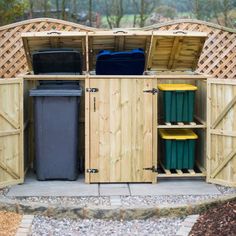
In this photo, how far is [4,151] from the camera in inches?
248

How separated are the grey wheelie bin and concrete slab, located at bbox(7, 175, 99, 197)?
105 mm

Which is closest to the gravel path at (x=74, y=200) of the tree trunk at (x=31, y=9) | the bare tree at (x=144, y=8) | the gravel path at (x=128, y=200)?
the gravel path at (x=128, y=200)

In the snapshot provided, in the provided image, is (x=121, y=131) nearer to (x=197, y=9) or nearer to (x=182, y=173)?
(x=182, y=173)

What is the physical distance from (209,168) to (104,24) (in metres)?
9.32

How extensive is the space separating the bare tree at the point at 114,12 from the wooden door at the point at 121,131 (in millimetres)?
8450

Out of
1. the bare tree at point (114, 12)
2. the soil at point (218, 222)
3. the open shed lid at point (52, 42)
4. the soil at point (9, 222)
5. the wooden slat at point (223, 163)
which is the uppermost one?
the bare tree at point (114, 12)

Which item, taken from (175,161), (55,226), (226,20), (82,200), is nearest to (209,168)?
(175,161)

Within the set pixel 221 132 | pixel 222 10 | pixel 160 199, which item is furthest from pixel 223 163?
pixel 222 10

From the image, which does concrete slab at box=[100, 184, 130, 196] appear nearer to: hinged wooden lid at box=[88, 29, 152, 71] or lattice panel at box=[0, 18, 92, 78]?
hinged wooden lid at box=[88, 29, 152, 71]

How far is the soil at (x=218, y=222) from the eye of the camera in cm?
495

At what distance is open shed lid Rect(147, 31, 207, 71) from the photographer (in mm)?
6695

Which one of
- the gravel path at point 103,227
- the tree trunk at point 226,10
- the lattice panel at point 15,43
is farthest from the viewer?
the tree trunk at point 226,10

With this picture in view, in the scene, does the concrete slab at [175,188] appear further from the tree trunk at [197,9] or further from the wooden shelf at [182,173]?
the tree trunk at [197,9]

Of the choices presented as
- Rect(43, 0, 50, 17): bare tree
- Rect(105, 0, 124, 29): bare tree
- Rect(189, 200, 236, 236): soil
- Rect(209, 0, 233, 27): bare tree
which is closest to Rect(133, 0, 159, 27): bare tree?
Rect(105, 0, 124, 29): bare tree
